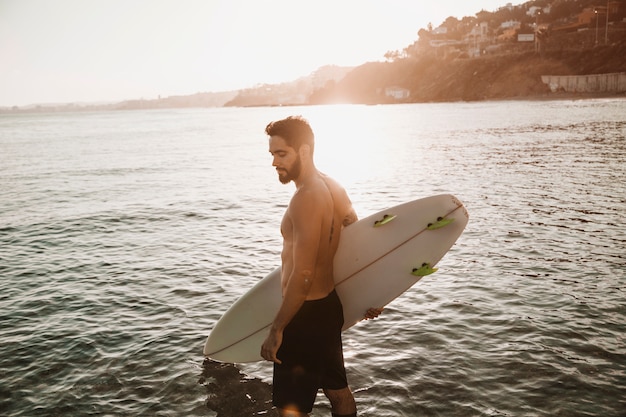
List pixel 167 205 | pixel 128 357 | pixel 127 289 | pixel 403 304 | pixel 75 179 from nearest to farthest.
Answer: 1. pixel 128 357
2. pixel 403 304
3. pixel 127 289
4. pixel 167 205
5. pixel 75 179

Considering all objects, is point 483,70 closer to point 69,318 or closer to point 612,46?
point 612,46

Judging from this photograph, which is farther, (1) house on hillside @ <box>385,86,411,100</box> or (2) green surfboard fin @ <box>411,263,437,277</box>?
(1) house on hillside @ <box>385,86,411,100</box>

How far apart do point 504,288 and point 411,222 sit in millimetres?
3953

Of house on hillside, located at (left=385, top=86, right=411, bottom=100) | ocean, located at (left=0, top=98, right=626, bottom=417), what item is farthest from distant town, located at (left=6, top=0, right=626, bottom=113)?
ocean, located at (left=0, top=98, right=626, bottom=417)

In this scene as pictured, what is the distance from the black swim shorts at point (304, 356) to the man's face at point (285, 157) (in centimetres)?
101

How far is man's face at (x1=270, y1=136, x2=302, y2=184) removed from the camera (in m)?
3.49

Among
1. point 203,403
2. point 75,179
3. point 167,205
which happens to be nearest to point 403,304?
point 203,403

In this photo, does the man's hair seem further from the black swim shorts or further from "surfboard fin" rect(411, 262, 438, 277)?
"surfboard fin" rect(411, 262, 438, 277)

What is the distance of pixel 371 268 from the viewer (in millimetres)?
5270

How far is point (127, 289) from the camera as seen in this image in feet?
31.9

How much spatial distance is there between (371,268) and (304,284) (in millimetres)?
1967

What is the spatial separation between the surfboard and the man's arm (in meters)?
1.51

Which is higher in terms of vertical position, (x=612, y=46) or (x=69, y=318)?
(x=612, y=46)

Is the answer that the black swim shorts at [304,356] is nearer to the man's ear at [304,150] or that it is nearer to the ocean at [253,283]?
the man's ear at [304,150]
